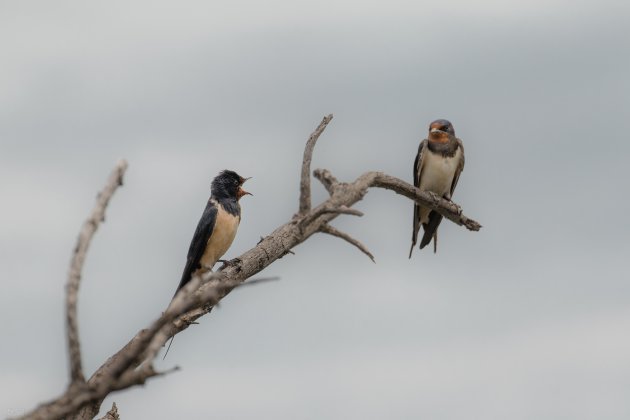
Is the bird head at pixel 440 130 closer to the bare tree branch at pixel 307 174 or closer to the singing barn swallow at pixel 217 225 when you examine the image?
the singing barn swallow at pixel 217 225

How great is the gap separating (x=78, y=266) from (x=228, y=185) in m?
8.92

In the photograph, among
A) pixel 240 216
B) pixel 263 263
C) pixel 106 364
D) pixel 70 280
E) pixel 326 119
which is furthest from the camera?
pixel 240 216

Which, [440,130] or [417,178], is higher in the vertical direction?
[440,130]

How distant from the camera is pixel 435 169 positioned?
1401 centimetres

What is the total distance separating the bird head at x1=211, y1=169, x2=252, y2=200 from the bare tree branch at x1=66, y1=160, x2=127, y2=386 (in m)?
8.64

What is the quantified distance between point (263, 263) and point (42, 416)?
4.45 meters

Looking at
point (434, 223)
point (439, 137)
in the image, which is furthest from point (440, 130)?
point (434, 223)

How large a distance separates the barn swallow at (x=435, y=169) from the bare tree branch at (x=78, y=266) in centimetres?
933

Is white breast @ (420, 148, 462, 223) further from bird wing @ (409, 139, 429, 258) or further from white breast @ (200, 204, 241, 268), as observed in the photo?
white breast @ (200, 204, 241, 268)

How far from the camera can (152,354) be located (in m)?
Answer: 4.71

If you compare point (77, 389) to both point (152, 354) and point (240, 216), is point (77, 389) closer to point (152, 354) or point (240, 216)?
point (152, 354)

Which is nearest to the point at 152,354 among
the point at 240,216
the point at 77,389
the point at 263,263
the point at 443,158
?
the point at 77,389

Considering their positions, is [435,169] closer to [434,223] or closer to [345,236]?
[434,223]

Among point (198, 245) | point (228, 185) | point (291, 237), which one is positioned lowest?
point (291, 237)
